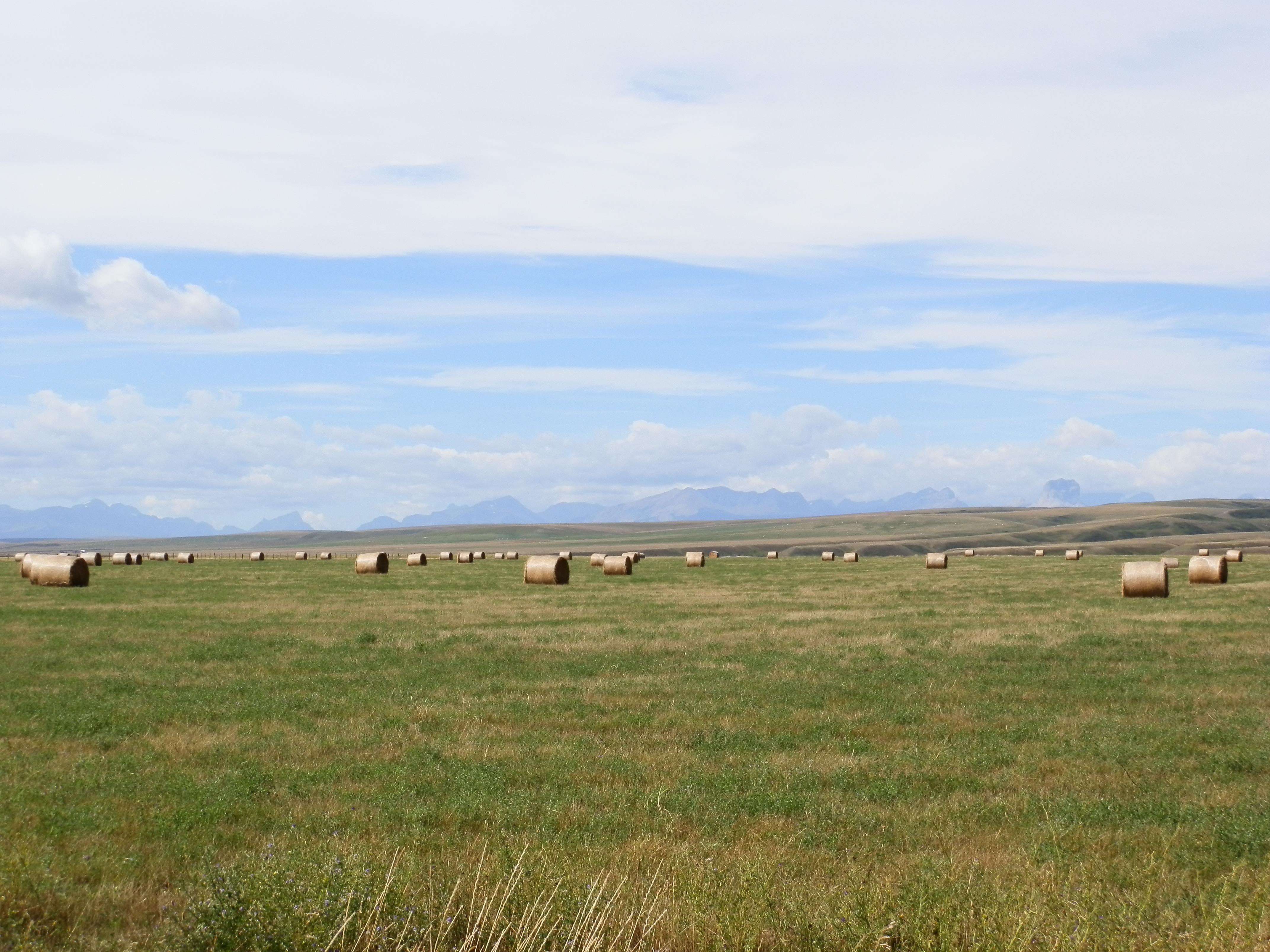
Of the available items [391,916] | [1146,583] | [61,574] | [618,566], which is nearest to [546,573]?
[618,566]

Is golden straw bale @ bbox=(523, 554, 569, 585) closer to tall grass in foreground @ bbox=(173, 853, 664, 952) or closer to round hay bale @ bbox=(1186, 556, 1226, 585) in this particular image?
round hay bale @ bbox=(1186, 556, 1226, 585)

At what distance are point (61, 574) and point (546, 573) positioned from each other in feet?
59.7

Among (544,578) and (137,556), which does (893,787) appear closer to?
(544,578)

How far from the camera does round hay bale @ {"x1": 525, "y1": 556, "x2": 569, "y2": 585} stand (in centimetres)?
4569

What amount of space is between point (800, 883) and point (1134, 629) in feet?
66.0

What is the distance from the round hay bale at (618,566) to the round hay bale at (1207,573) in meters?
22.7

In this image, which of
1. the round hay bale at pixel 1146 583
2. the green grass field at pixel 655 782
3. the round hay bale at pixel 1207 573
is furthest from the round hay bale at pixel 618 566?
the green grass field at pixel 655 782

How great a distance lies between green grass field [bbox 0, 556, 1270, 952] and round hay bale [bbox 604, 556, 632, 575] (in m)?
23.9

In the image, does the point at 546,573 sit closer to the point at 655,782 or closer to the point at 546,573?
the point at 546,573

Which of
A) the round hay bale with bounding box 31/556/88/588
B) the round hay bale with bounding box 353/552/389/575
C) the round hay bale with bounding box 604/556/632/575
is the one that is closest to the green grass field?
the round hay bale with bounding box 31/556/88/588

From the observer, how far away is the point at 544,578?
4572 cm

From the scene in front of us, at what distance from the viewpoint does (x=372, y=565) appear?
56.5 m

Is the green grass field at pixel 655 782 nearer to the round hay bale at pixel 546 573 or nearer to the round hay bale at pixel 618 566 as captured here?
the round hay bale at pixel 546 573

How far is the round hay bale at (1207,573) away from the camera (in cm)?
4153
